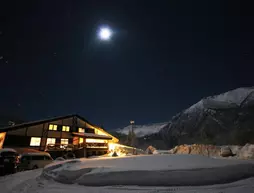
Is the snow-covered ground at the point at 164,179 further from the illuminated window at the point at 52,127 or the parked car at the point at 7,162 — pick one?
the illuminated window at the point at 52,127

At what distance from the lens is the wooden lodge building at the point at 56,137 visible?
19.4 metres

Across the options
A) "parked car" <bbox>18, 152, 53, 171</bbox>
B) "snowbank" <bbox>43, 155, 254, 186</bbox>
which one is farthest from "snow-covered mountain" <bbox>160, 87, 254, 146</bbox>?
"snowbank" <bbox>43, 155, 254, 186</bbox>

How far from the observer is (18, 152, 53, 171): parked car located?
12.9 m

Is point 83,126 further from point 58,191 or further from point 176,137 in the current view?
point 176,137

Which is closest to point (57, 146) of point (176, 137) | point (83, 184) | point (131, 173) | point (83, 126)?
point (83, 126)

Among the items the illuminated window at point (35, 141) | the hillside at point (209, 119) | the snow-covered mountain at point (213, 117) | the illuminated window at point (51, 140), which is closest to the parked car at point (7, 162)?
the illuminated window at point (35, 141)

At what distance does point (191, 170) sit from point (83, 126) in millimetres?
25306

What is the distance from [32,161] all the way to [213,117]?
481 feet

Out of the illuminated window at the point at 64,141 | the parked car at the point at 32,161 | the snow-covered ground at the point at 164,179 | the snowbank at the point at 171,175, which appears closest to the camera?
the snow-covered ground at the point at 164,179

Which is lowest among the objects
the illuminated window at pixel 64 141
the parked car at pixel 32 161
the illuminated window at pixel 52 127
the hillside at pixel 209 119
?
the parked car at pixel 32 161

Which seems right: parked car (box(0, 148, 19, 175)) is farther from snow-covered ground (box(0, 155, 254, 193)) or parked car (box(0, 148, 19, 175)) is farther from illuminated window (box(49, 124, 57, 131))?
illuminated window (box(49, 124, 57, 131))

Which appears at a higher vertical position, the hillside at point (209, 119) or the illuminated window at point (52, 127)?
the hillside at point (209, 119)

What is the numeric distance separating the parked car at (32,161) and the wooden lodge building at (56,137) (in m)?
7.67

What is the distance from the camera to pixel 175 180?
5629 millimetres
